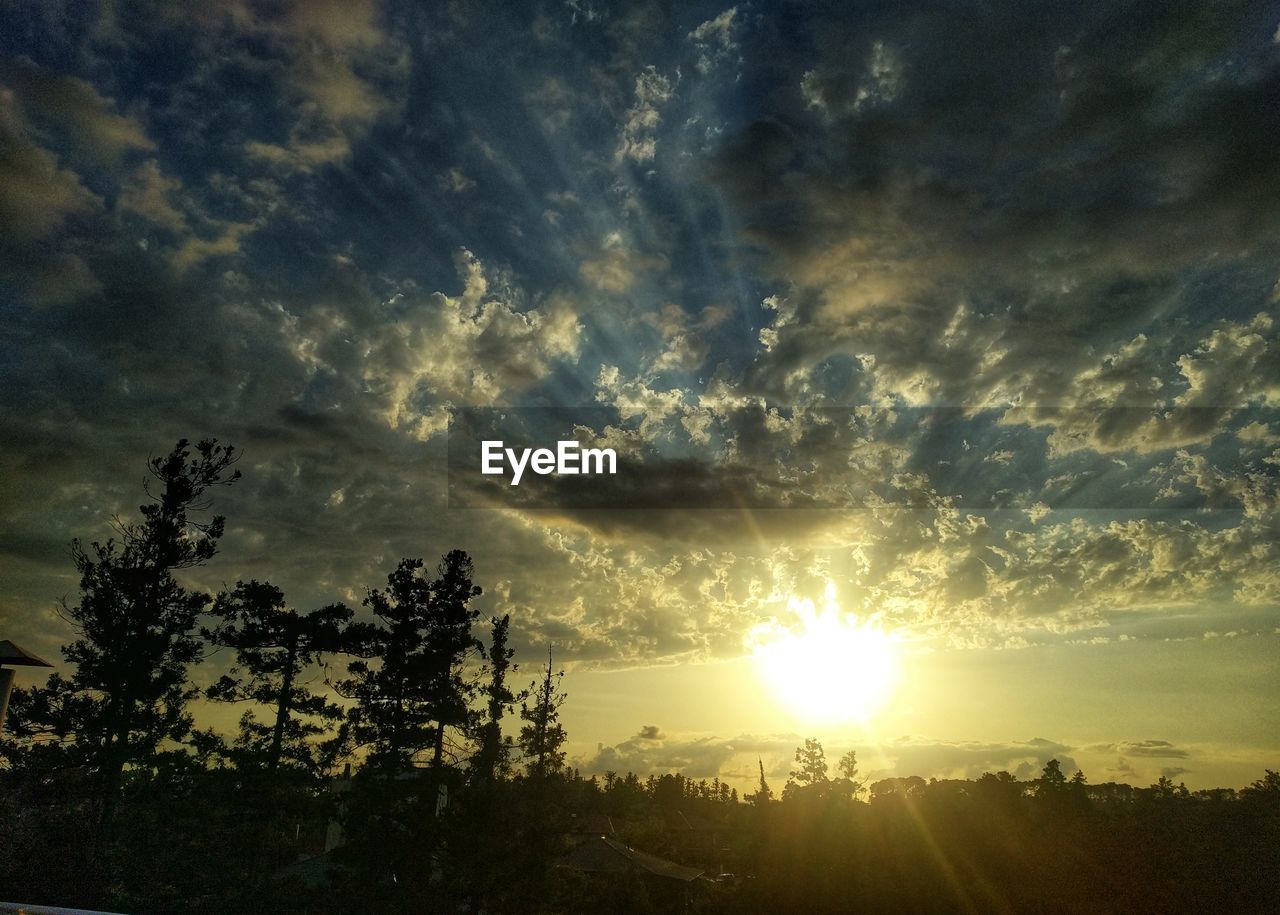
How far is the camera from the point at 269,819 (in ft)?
84.6

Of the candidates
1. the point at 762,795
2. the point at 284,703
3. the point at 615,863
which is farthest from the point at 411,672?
the point at 762,795

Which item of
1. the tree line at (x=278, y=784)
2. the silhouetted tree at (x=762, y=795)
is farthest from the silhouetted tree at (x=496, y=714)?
the silhouetted tree at (x=762, y=795)

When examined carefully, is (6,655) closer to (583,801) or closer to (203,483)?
(203,483)

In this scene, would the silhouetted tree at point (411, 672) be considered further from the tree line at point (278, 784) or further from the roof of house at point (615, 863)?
the roof of house at point (615, 863)

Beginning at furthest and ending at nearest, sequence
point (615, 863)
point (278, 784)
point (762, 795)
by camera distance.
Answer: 1. point (762, 795)
2. point (615, 863)
3. point (278, 784)

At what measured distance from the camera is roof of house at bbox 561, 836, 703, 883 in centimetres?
3938

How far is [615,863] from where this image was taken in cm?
4044

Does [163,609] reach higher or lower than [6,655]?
higher

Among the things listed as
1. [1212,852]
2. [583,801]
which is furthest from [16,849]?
[583,801]

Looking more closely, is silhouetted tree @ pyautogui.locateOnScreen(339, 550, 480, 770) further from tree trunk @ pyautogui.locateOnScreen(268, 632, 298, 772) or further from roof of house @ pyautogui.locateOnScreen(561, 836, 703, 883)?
roof of house @ pyautogui.locateOnScreen(561, 836, 703, 883)

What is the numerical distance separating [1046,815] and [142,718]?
49.6m

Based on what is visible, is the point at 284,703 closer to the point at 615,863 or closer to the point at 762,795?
the point at 615,863

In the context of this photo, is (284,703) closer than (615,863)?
Yes

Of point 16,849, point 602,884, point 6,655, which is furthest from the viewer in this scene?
point 602,884
